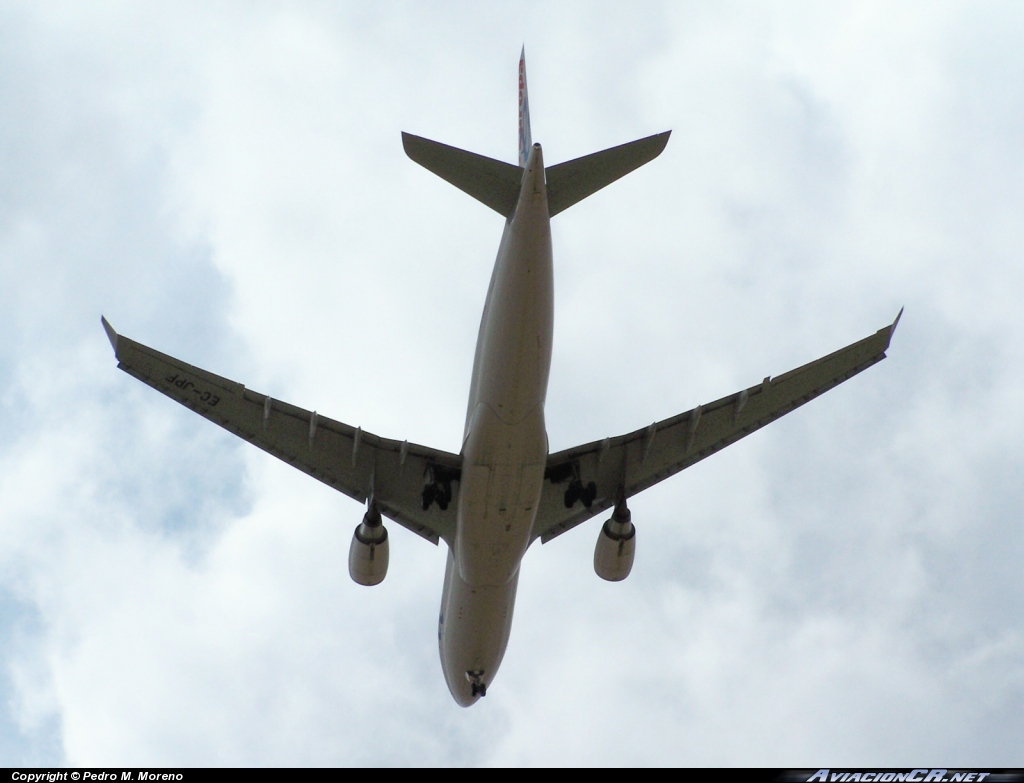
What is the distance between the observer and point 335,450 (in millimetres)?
22781

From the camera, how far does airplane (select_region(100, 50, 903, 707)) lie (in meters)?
17.9

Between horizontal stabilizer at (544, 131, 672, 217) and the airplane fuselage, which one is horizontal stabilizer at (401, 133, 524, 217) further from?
the airplane fuselage

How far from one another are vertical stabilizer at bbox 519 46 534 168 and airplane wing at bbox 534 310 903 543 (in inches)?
264

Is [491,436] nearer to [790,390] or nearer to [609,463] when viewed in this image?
[609,463]

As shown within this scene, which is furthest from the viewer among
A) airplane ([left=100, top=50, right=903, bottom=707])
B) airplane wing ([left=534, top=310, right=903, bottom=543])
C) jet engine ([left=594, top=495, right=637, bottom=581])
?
jet engine ([left=594, top=495, right=637, bottom=581])

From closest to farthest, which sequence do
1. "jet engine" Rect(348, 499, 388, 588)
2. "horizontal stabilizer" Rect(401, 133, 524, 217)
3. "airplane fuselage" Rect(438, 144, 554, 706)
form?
"airplane fuselage" Rect(438, 144, 554, 706), "horizontal stabilizer" Rect(401, 133, 524, 217), "jet engine" Rect(348, 499, 388, 588)

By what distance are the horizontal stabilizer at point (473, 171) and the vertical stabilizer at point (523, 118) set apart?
357 cm


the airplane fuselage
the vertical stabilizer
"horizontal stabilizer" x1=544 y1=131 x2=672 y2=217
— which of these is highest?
the vertical stabilizer

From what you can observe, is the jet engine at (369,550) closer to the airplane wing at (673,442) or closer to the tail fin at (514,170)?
the airplane wing at (673,442)

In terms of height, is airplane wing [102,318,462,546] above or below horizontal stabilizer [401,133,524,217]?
below

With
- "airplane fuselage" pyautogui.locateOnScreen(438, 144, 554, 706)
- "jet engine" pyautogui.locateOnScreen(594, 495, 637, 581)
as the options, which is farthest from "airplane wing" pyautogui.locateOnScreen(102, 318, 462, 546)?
"jet engine" pyautogui.locateOnScreen(594, 495, 637, 581)
